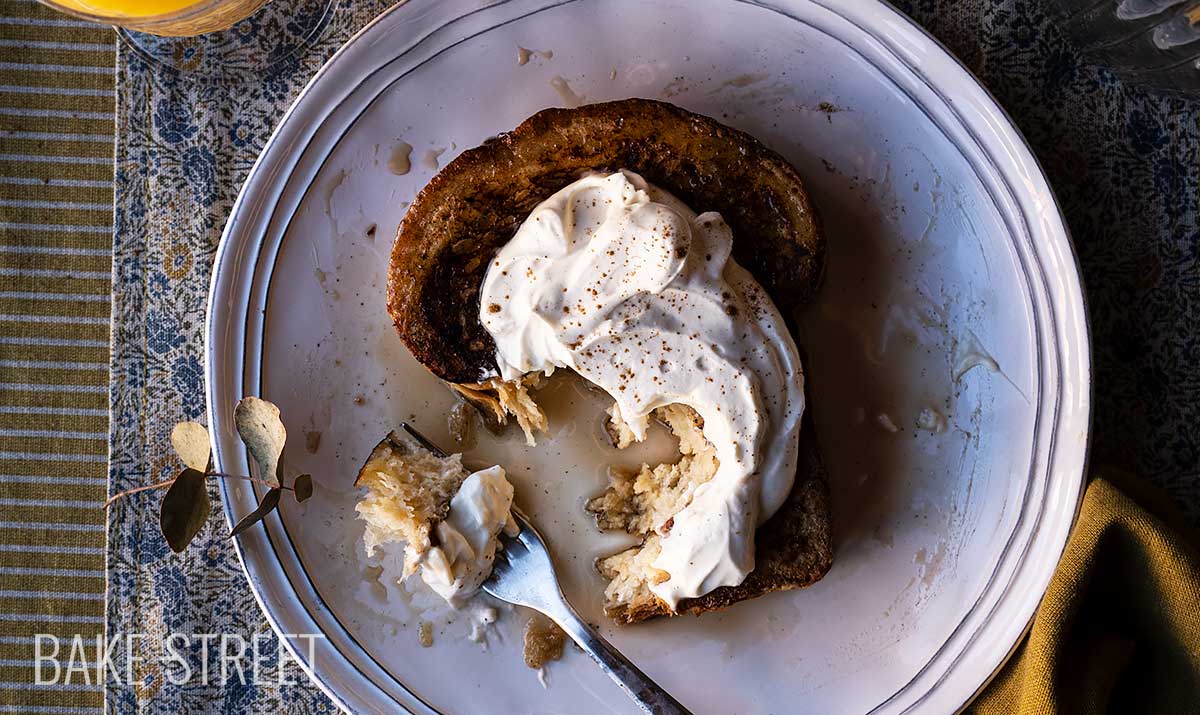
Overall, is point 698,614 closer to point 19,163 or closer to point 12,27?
point 19,163

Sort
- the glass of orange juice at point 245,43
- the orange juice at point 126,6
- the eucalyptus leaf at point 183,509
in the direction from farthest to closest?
the glass of orange juice at point 245,43 < the eucalyptus leaf at point 183,509 < the orange juice at point 126,6

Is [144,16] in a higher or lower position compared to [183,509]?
higher

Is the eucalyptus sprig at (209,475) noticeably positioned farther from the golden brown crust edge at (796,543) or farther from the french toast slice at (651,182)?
the golden brown crust edge at (796,543)

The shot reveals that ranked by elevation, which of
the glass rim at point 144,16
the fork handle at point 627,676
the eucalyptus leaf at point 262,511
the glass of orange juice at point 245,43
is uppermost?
the glass of orange juice at point 245,43

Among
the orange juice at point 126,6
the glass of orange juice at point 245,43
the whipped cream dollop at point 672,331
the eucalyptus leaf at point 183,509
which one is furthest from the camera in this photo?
the glass of orange juice at point 245,43

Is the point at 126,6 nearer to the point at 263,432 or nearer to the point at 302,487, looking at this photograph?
the point at 263,432

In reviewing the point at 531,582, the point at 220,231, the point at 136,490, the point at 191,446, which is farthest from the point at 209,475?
the point at 531,582

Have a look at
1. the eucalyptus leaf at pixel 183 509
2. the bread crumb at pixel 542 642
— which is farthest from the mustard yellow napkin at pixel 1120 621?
the eucalyptus leaf at pixel 183 509

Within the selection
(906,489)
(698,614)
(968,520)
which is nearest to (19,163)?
(698,614)
